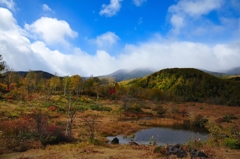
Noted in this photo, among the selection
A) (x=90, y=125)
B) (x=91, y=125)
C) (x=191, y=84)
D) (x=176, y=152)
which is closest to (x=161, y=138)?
(x=91, y=125)

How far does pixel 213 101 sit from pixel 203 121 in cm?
7885

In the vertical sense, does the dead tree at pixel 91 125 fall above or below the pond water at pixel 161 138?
above

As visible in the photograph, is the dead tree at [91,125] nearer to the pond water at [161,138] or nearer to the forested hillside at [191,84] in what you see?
the pond water at [161,138]

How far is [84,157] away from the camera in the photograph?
11.9 meters

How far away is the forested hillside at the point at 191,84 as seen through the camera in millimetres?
148500

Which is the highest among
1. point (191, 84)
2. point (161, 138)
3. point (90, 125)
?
point (191, 84)

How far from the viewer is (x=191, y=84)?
166 m

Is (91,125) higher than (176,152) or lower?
lower

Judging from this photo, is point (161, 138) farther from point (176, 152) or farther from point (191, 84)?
point (191, 84)

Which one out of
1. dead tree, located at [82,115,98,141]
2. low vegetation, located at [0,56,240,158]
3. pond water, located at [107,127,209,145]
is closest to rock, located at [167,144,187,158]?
low vegetation, located at [0,56,240,158]

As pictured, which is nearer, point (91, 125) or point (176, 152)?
point (176, 152)

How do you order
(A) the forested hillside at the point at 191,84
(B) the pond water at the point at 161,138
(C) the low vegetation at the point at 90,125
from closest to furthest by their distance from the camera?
(C) the low vegetation at the point at 90,125 → (B) the pond water at the point at 161,138 → (A) the forested hillside at the point at 191,84

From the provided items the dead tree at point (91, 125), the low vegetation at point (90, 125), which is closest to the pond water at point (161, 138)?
the low vegetation at point (90, 125)

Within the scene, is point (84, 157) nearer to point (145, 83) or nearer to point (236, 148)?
point (236, 148)
